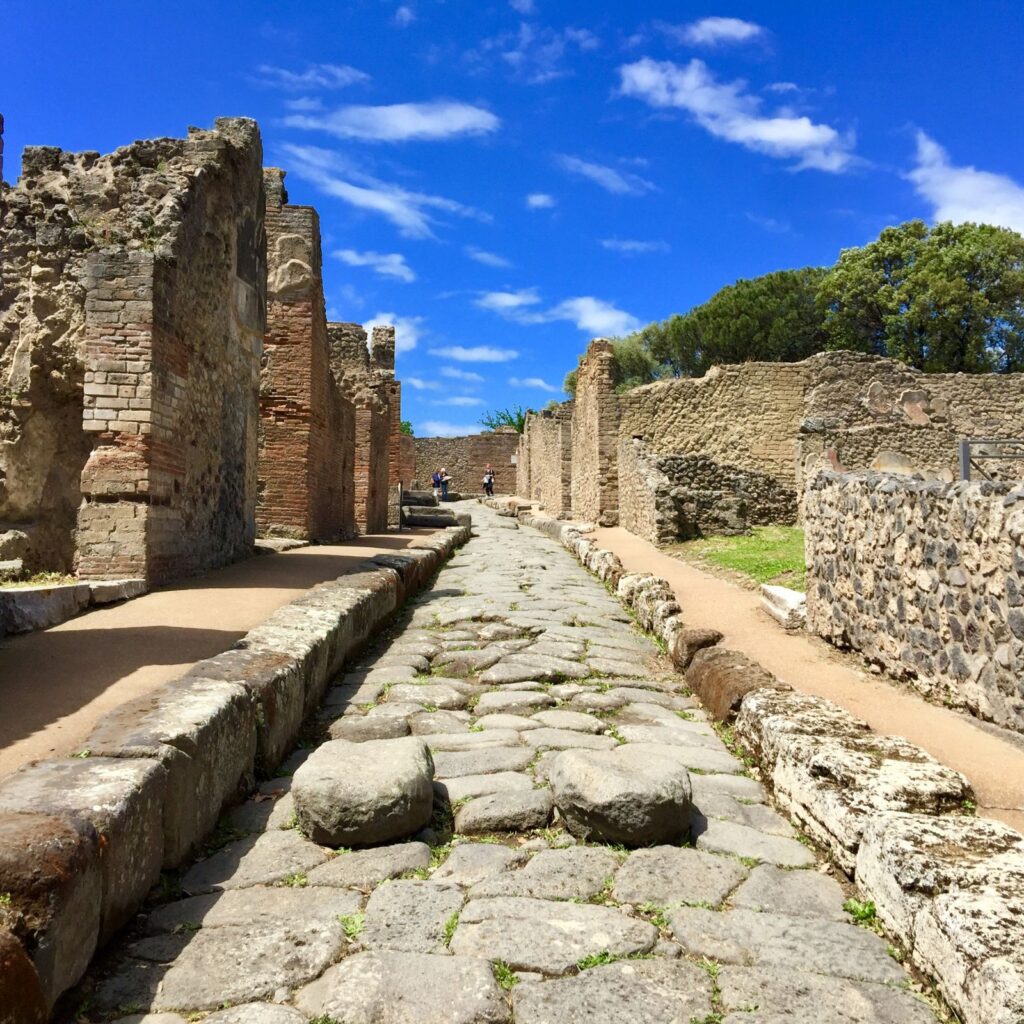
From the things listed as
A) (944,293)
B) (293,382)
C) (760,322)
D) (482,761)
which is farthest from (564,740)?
(760,322)

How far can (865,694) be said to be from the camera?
5199 millimetres

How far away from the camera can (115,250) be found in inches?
316

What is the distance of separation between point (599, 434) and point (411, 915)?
719 inches

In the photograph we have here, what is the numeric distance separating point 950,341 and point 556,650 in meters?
32.7

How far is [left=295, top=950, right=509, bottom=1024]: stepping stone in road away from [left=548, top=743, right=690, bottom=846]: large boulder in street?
94 centimetres

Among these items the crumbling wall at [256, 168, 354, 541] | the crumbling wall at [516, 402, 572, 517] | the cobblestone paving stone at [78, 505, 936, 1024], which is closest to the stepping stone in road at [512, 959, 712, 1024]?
the cobblestone paving stone at [78, 505, 936, 1024]

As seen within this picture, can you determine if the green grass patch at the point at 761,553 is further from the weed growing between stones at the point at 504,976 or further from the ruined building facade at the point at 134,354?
the weed growing between stones at the point at 504,976

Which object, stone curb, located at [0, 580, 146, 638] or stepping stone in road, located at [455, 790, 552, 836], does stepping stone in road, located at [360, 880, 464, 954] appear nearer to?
stepping stone in road, located at [455, 790, 552, 836]

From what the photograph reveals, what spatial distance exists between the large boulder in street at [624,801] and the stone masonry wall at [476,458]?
45.1 metres

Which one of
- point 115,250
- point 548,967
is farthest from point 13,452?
point 548,967

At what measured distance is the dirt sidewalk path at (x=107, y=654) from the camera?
3484 mm

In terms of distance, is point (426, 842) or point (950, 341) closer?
point (426, 842)

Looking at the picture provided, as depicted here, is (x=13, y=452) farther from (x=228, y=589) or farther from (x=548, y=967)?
(x=548, y=967)

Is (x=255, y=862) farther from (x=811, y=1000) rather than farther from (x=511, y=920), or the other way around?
(x=811, y=1000)
